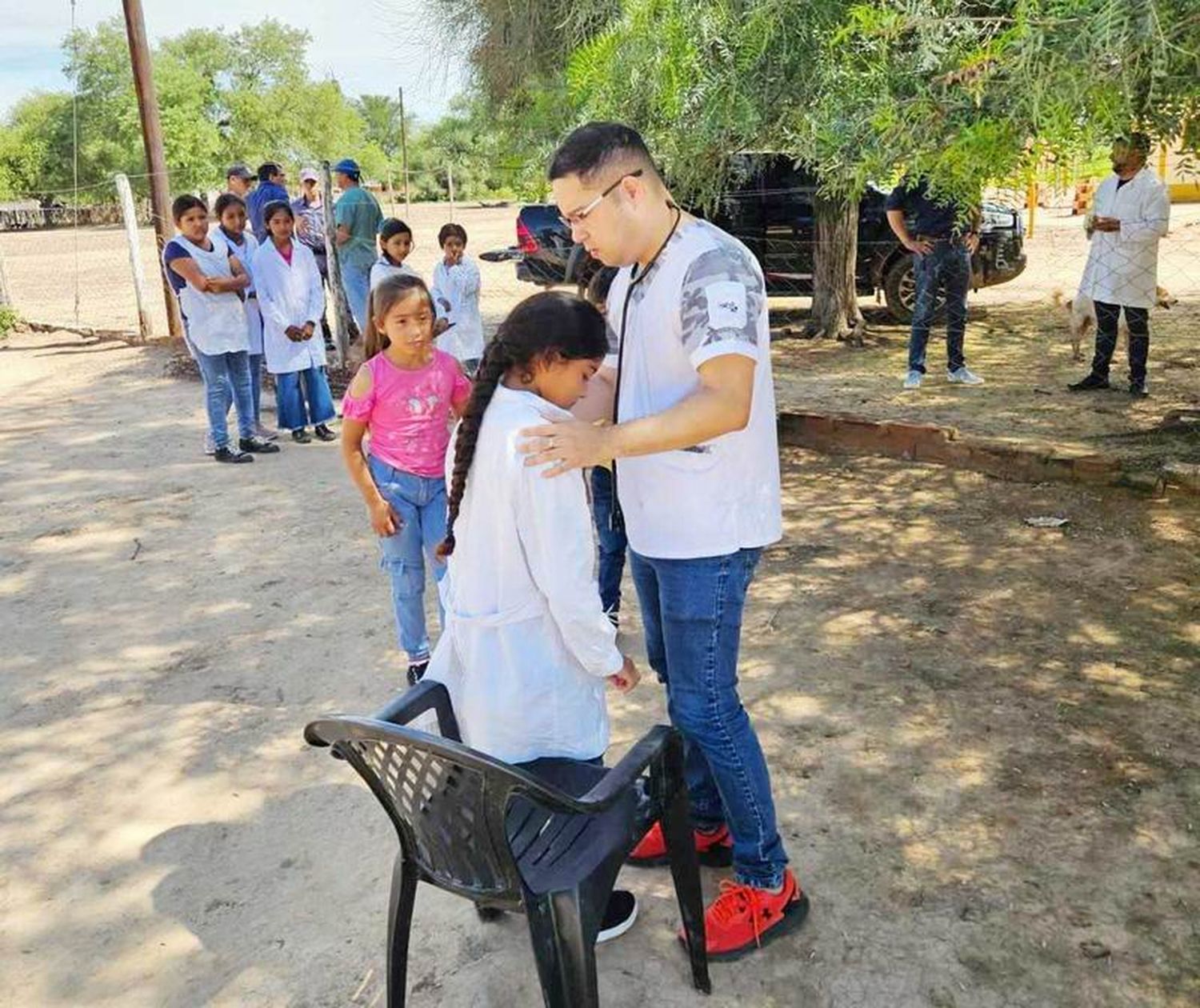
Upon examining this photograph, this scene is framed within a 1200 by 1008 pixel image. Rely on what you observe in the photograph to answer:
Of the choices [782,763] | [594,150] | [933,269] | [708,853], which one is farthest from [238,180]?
[708,853]

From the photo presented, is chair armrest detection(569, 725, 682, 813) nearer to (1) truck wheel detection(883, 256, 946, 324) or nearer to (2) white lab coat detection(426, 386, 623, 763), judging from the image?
(2) white lab coat detection(426, 386, 623, 763)

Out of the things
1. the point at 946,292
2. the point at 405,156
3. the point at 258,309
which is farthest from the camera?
the point at 405,156

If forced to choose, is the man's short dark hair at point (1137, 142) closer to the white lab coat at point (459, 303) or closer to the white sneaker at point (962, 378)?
the white lab coat at point (459, 303)

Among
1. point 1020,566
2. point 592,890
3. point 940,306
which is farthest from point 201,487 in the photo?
point 940,306

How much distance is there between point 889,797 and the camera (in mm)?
2920

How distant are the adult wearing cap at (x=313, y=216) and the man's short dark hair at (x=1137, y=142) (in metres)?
7.71

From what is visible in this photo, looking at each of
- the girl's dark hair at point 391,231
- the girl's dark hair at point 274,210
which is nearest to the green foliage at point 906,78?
the girl's dark hair at point 391,231

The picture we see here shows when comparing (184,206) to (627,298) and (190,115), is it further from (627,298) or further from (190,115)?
(190,115)

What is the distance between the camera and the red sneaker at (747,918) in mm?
2363

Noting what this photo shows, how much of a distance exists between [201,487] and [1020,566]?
14.9 ft

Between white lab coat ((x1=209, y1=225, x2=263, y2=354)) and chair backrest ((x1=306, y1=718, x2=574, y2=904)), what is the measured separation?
5435 mm

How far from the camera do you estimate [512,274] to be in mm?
16359

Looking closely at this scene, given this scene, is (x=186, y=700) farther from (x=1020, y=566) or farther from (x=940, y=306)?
(x=940, y=306)

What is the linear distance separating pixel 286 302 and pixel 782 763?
4964 mm
